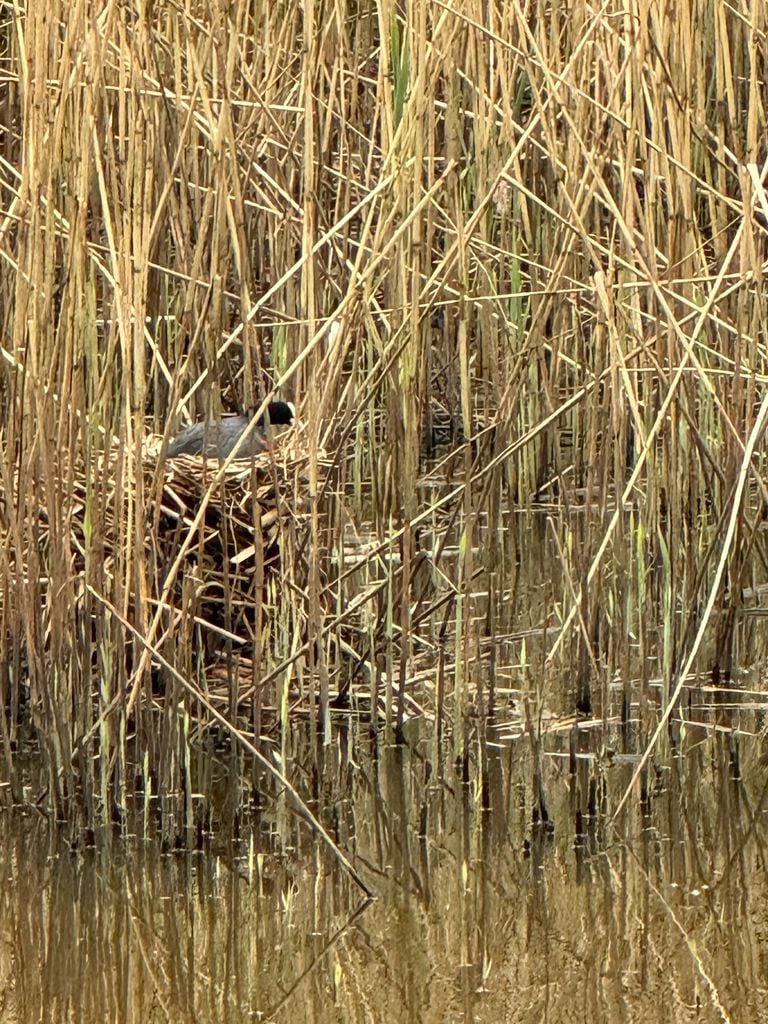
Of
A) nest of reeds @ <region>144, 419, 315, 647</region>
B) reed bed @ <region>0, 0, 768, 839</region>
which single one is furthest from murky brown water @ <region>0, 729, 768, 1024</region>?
nest of reeds @ <region>144, 419, 315, 647</region>

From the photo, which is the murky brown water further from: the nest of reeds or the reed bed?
the nest of reeds

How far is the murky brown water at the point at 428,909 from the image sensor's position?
2350 mm

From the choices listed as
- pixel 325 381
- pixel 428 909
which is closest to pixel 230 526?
pixel 325 381

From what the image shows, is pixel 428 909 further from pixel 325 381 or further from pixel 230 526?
pixel 230 526

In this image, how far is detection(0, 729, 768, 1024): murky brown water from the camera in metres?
2.35

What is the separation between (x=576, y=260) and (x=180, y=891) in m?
1.30

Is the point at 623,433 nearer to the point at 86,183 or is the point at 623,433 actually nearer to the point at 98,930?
the point at 86,183

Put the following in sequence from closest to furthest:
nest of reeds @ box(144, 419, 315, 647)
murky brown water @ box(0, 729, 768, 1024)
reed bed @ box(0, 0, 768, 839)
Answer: murky brown water @ box(0, 729, 768, 1024)
reed bed @ box(0, 0, 768, 839)
nest of reeds @ box(144, 419, 315, 647)

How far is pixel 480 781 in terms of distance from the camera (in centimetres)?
291

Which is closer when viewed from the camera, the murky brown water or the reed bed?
the murky brown water

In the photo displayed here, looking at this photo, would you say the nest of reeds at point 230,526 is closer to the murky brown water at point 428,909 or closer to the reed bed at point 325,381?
the reed bed at point 325,381

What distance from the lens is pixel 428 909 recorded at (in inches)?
102

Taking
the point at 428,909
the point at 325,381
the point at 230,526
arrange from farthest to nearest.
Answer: the point at 230,526, the point at 325,381, the point at 428,909

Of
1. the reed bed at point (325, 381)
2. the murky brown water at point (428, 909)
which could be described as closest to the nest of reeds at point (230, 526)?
the reed bed at point (325, 381)
